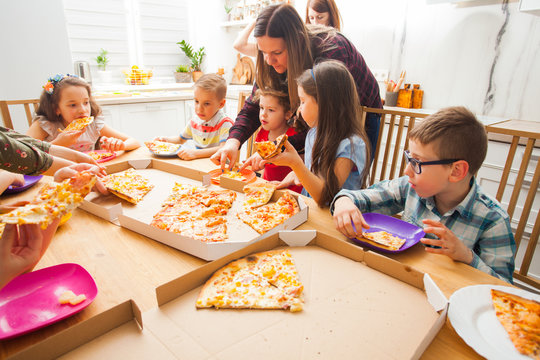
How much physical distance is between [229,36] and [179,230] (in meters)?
4.61

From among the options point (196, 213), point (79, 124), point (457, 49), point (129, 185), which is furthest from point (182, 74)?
point (196, 213)

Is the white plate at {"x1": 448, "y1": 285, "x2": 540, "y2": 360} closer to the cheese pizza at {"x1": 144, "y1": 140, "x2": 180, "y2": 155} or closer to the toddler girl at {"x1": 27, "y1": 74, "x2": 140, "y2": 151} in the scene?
the cheese pizza at {"x1": 144, "y1": 140, "x2": 180, "y2": 155}

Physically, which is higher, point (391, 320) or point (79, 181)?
point (79, 181)

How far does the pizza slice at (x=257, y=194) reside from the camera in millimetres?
1265

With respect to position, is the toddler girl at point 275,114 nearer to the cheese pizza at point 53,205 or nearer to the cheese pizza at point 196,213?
the cheese pizza at point 196,213

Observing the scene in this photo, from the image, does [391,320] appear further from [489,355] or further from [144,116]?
[144,116]

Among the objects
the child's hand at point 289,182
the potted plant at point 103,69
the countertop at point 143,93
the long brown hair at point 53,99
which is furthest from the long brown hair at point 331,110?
the potted plant at point 103,69

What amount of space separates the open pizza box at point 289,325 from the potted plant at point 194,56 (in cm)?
445

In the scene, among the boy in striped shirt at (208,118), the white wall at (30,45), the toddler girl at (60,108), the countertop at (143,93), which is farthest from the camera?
the countertop at (143,93)

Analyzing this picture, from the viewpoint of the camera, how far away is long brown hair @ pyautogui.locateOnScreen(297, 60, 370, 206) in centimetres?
144

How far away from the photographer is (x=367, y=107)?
6.19 feet

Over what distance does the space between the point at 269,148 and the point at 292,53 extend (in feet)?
2.07

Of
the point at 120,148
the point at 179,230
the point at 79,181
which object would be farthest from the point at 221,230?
the point at 120,148

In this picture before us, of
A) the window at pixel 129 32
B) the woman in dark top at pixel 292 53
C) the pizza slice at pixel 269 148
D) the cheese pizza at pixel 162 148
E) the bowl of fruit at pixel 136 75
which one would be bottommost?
the cheese pizza at pixel 162 148
